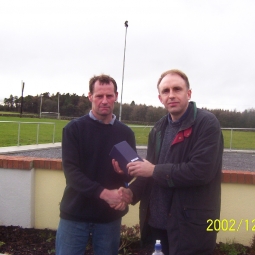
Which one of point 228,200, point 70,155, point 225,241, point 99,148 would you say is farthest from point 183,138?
point 225,241

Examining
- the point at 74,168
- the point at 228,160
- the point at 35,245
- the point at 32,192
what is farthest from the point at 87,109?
the point at 74,168

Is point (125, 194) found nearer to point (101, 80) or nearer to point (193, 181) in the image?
point (193, 181)

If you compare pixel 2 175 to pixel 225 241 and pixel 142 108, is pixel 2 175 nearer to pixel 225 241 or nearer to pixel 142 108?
pixel 225 241

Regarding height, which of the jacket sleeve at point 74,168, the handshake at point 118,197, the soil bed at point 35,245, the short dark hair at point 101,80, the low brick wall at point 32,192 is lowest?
the soil bed at point 35,245

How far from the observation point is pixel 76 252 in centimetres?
255

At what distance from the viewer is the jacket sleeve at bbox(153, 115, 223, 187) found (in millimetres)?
1980

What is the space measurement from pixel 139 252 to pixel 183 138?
2267mm

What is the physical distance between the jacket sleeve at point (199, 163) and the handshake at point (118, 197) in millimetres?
441

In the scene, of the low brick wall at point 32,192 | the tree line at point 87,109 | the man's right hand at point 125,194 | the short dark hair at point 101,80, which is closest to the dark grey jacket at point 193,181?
the man's right hand at point 125,194

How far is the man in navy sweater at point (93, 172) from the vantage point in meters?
2.49

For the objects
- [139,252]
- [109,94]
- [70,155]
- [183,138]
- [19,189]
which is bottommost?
[139,252]

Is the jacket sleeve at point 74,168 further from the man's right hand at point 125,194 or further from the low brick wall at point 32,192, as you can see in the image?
the low brick wall at point 32,192

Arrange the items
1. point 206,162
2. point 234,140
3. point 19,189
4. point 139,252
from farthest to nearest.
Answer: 1. point 234,140
2. point 19,189
3. point 139,252
4. point 206,162

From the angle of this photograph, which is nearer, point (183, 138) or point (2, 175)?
point (183, 138)
